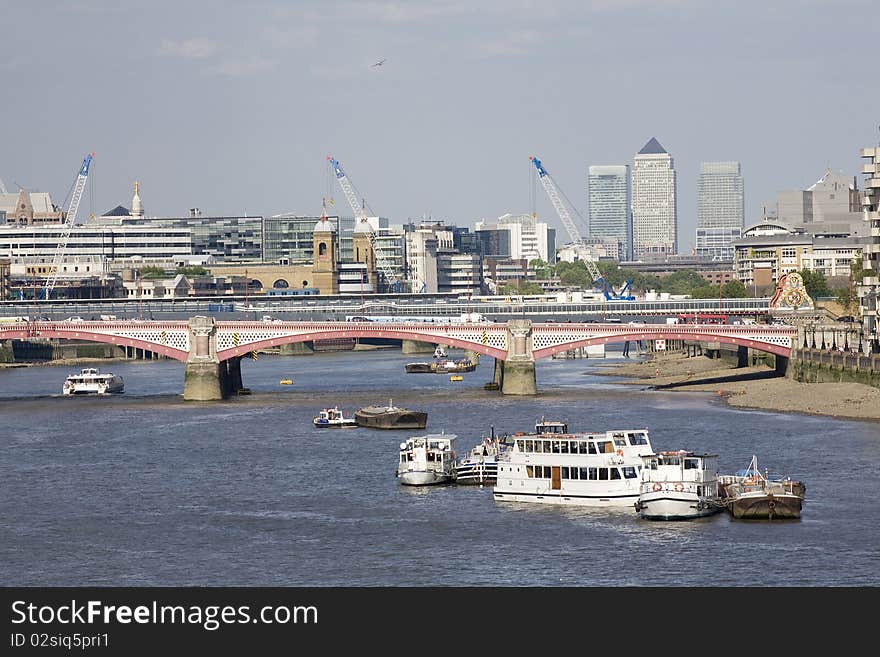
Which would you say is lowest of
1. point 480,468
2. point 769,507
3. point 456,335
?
point 769,507

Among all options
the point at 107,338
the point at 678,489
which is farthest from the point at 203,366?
the point at 678,489

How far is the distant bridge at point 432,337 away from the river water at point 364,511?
801 cm

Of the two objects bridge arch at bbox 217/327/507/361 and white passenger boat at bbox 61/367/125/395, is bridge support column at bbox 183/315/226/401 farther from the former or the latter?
white passenger boat at bbox 61/367/125/395

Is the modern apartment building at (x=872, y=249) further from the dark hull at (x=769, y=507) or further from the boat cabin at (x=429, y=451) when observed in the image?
the dark hull at (x=769, y=507)

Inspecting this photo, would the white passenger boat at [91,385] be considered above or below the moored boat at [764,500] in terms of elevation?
above

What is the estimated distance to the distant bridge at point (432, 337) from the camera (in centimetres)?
13800

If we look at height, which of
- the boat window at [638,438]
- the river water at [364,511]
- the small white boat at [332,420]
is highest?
the boat window at [638,438]

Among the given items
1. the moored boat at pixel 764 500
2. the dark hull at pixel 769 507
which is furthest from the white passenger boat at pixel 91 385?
the dark hull at pixel 769 507

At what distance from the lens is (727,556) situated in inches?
2618

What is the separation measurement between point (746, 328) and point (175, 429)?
4815 centimetres

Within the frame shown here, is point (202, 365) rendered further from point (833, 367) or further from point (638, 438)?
point (638, 438)

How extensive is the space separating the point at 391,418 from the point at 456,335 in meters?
27.7

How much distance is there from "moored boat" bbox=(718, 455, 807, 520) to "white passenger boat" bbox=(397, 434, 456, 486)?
51.3 ft

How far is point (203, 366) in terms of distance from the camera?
137750 millimetres
